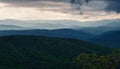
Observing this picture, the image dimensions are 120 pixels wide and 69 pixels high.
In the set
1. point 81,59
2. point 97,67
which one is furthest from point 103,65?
point 81,59

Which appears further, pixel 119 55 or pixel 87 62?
pixel 87 62

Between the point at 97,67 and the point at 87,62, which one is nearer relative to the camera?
the point at 97,67

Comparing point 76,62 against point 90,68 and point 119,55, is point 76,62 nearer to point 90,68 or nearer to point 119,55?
point 90,68

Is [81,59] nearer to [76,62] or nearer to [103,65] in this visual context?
[76,62]

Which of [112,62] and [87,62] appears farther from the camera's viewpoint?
[87,62]

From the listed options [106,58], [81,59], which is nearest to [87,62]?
[81,59]

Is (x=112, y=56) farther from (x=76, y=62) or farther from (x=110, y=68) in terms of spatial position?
(x=76, y=62)

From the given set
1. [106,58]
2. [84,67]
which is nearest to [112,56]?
[106,58]
